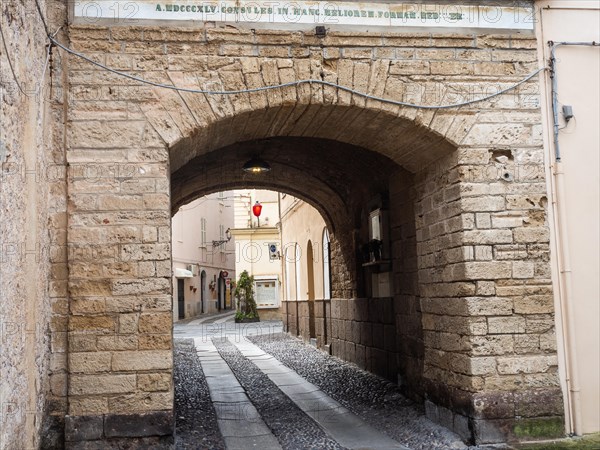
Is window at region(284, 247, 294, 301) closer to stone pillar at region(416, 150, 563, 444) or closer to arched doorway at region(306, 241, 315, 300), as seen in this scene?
arched doorway at region(306, 241, 315, 300)

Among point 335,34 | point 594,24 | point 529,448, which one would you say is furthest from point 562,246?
point 335,34

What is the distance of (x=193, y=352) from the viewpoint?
12.5 meters

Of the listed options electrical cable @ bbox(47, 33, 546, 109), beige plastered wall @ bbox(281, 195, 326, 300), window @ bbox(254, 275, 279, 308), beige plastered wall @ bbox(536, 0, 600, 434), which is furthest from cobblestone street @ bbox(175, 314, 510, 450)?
window @ bbox(254, 275, 279, 308)

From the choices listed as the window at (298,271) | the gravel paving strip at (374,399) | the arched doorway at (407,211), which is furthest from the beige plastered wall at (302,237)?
the arched doorway at (407,211)

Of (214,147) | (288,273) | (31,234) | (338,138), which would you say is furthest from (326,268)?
(31,234)

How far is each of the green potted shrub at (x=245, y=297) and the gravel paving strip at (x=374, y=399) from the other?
34.5 feet

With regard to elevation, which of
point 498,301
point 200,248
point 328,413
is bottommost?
point 328,413

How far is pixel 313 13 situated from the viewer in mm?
4973

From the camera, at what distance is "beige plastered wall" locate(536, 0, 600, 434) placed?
4.97 metres

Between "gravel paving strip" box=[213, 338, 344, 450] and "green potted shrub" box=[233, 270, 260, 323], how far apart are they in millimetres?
12162

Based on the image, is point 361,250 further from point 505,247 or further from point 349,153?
point 505,247

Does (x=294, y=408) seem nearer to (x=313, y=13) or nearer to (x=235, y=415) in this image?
(x=235, y=415)

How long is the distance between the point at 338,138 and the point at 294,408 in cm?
277

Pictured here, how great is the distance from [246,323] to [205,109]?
17321 millimetres
